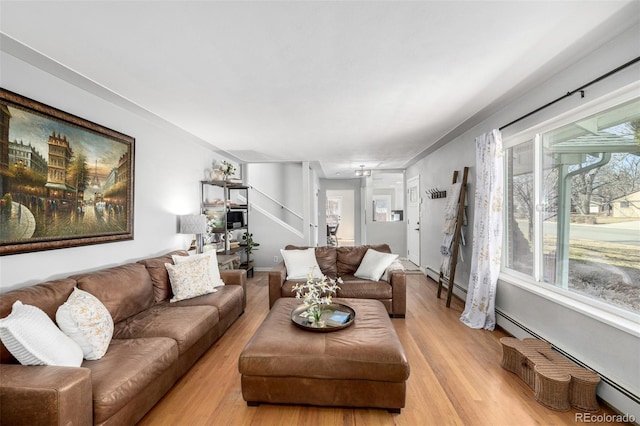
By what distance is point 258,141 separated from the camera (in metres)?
4.52

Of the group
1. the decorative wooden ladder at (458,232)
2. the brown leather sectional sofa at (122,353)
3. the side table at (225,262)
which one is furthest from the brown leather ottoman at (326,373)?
the side table at (225,262)

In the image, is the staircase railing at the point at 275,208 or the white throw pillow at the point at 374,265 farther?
the staircase railing at the point at 275,208

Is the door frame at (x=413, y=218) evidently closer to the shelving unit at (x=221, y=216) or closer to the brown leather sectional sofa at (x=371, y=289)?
the brown leather sectional sofa at (x=371, y=289)

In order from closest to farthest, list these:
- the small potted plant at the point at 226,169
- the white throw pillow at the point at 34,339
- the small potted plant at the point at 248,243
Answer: the white throw pillow at the point at 34,339 < the small potted plant at the point at 226,169 < the small potted plant at the point at 248,243

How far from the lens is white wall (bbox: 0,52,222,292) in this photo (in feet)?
6.74

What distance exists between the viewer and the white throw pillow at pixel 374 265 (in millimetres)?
3652

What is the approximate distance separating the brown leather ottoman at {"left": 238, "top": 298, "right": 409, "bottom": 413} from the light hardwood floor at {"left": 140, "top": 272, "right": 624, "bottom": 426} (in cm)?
9

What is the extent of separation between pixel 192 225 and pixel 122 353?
2.22 meters

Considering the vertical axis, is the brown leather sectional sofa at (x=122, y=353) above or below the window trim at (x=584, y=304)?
below

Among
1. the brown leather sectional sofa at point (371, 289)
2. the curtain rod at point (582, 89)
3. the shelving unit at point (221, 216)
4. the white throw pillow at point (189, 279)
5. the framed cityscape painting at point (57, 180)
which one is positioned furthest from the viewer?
the shelving unit at point (221, 216)

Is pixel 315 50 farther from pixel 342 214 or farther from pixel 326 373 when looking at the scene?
pixel 342 214

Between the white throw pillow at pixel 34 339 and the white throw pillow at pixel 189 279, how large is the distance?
1253 mm

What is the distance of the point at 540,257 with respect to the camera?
8.95ft
